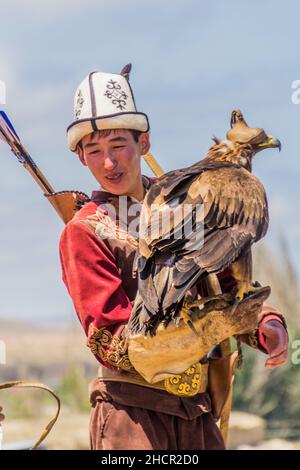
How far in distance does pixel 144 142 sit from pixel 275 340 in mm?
1127

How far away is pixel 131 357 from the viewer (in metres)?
5.57

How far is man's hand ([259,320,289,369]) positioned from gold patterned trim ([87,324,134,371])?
65 cm

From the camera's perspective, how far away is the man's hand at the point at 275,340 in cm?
587

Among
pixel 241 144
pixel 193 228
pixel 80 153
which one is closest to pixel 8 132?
pixel 80 153

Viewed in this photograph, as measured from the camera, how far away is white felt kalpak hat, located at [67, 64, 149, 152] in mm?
5988

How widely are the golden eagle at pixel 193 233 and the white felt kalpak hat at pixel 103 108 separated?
48 cm

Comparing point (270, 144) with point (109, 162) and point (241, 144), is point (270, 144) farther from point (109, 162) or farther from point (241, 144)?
point (109, 162)

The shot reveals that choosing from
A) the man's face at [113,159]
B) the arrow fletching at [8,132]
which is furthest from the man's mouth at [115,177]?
the arrow fletching at [8,132]

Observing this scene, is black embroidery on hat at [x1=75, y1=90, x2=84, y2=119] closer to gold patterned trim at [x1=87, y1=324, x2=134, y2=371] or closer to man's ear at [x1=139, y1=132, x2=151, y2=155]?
man's ear at [x1=139, y1=132, x2=151, y2=155]

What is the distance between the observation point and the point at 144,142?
6.23 m

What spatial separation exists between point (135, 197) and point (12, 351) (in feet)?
171

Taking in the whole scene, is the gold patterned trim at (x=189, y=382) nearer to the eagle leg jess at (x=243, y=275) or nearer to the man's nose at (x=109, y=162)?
the eagle leg jess at (x=243, y=275)

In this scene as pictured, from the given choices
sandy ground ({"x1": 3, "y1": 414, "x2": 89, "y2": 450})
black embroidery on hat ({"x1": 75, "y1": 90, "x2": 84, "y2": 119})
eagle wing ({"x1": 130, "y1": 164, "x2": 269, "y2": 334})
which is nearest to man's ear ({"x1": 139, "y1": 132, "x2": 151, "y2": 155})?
black embroidery on hat ({"x1": 75, "y1": 90, "x2": 84, "y2": 119})
